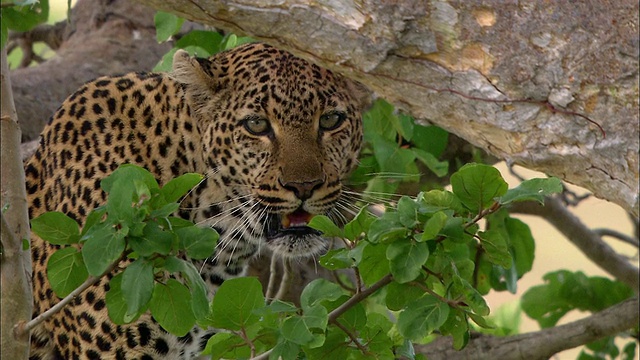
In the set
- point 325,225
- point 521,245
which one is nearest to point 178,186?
point 325,225

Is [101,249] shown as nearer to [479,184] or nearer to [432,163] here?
[479,184]

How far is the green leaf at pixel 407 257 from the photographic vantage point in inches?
160

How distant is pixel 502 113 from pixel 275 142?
194cm

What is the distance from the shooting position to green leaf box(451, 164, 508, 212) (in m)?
4.03

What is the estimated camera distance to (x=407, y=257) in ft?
13.3

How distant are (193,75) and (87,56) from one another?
369cm

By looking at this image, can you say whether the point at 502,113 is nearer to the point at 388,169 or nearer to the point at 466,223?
the point at 466,223

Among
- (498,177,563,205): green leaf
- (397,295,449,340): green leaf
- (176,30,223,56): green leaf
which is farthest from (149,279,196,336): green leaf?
(176,30,223,56): green leaf

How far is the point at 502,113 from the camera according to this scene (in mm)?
4262

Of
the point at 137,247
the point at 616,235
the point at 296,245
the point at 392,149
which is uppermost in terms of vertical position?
the point at 137,247

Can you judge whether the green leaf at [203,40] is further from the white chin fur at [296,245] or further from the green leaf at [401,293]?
the green leaf at [401,293]

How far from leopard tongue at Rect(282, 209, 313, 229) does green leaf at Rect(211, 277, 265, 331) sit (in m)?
1.72

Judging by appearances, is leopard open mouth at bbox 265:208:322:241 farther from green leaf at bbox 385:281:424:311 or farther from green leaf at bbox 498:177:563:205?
green leaf at bbox 498:177:563:205

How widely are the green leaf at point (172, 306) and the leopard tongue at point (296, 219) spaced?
1.88 metres
